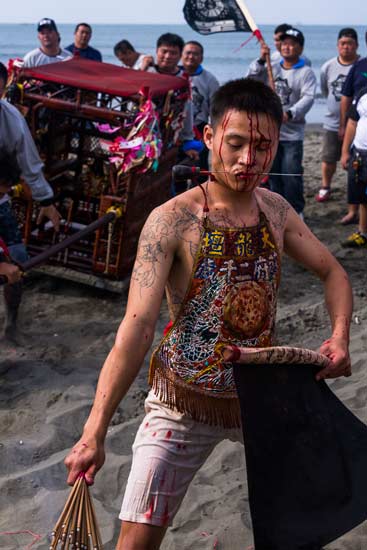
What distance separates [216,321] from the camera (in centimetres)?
260

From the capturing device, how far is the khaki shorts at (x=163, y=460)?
8.00 feet

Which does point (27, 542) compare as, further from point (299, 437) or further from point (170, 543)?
point (299, 437)

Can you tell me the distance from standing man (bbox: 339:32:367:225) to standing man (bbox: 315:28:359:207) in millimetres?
430

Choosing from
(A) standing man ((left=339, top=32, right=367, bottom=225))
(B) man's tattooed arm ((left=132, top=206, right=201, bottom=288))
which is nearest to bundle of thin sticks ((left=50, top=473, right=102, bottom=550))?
(B) man's tattooed arm ((left=132, top=206, right=201, bottom=288))

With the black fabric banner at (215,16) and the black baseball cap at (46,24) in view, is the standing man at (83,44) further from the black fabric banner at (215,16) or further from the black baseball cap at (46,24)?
the black fabric banner at (215,16)

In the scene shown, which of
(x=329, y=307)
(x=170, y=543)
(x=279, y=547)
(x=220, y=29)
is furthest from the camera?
(x=220, y=29)

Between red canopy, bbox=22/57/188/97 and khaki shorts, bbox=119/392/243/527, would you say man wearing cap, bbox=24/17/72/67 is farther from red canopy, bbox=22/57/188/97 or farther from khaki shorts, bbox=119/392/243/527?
khaki shorts, bbox=119/392/243/527

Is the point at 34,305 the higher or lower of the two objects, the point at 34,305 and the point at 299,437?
the lower

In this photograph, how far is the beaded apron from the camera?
2.59 metres

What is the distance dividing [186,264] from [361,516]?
104 cm

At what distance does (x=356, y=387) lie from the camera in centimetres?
447

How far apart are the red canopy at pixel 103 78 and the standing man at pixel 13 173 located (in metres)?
0.92

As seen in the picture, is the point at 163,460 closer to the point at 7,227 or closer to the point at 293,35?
the point at 7,227

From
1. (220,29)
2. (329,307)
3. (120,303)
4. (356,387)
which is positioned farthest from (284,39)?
(329,307)
